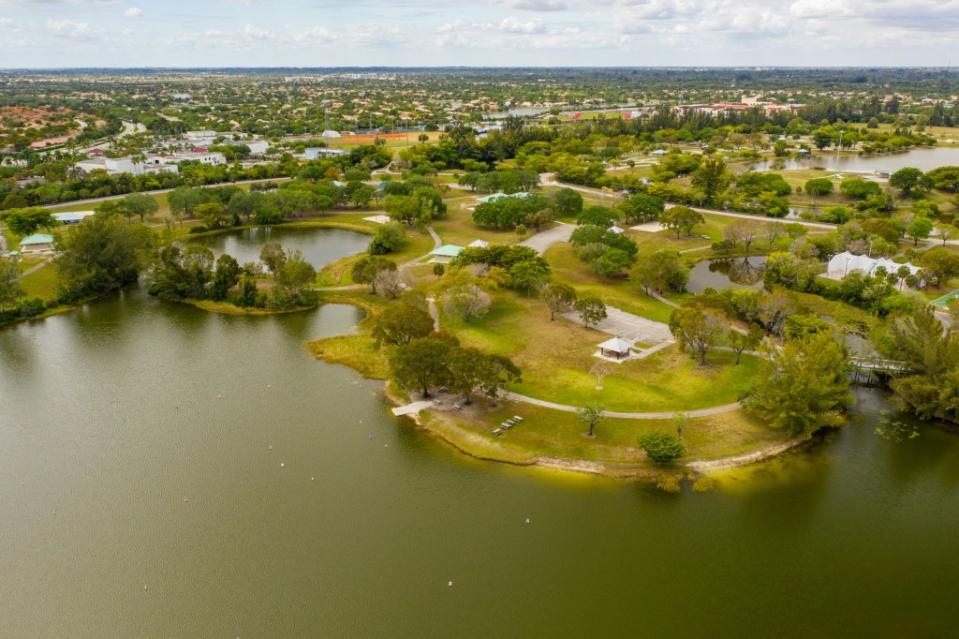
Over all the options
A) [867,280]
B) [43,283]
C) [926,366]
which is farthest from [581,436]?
[43,283]

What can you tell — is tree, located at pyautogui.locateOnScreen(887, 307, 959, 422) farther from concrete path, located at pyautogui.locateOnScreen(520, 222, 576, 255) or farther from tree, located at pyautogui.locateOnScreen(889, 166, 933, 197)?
tree, located at pyautogui.locateOnScreen(889, 166, 933, 197)

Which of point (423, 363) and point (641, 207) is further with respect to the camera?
point (641, 207)

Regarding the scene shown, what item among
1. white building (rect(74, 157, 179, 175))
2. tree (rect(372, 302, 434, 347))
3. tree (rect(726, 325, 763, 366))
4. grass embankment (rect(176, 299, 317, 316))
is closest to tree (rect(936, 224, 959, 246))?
tree (rect(726, 325, 763, 366))

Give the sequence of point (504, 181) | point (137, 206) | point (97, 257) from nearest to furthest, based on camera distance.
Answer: point (97, 257) < point (137, 206) < point (504, 181)

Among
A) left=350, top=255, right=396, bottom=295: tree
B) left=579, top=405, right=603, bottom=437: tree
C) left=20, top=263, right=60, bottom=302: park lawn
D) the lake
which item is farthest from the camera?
left=20, top=263, right=60, bottom=302: park lawn

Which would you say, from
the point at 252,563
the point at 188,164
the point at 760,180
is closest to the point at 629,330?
the point at 252,563

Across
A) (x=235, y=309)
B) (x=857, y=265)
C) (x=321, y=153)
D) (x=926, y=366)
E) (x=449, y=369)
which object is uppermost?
(x=321, y=153)

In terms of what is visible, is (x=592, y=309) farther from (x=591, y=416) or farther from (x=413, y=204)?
(x=413, y=204)
